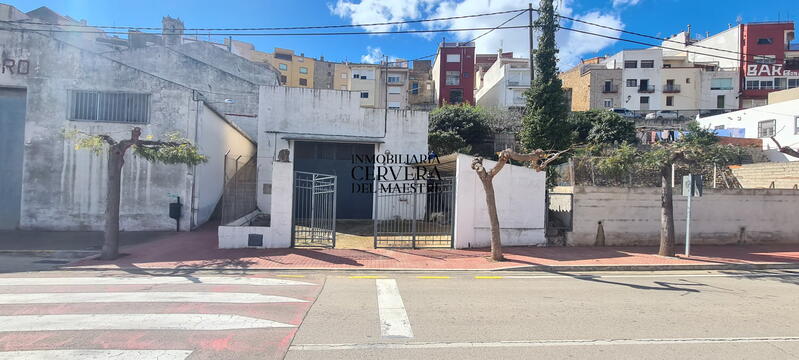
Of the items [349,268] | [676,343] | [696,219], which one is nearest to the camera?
[676,343]

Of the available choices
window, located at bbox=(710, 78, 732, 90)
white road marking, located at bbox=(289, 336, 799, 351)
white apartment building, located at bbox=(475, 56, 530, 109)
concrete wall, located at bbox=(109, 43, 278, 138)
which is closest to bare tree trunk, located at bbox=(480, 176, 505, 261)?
white road marking, located at bbox=(289, 336, 799, 351)

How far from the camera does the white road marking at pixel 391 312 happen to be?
193 inches

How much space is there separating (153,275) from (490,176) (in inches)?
313

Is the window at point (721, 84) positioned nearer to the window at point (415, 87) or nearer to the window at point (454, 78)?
the window at point (454, 78)

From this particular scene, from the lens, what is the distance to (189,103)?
48.2 feet

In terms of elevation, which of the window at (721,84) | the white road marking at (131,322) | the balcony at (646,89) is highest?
the window at (721,84)

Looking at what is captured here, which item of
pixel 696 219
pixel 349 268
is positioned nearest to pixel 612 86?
pixel 696 219

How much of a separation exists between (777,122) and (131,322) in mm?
40972

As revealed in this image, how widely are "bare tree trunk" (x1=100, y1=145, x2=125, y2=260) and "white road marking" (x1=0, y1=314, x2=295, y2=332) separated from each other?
5165 millimetres

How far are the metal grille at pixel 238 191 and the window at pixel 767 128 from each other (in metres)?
37.2

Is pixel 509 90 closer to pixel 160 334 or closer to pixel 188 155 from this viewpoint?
pixel 188 155

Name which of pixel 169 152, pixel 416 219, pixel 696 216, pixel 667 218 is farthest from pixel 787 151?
pixel 169 152

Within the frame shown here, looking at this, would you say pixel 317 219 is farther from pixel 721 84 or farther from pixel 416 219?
pixel 721 84

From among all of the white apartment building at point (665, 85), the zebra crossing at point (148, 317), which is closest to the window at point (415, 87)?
the white apartment building at point (665, 85)
